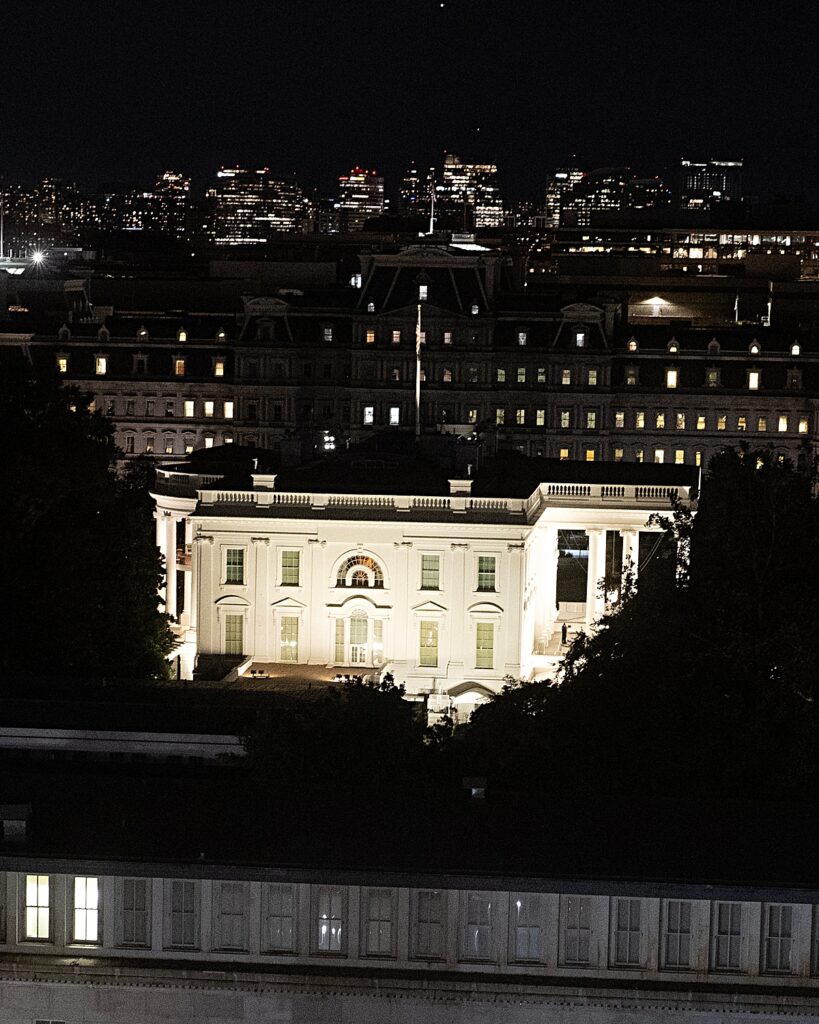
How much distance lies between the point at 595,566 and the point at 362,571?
35.3ft

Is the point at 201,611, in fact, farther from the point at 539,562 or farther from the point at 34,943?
the point at 34,943

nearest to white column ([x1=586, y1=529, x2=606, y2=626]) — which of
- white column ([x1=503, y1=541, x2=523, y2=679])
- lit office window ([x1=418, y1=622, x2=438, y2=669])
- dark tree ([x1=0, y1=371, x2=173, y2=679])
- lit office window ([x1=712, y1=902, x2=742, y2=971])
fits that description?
white column ([x1=503, y1=541, x2=523, y2=679])

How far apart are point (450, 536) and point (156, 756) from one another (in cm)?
2719

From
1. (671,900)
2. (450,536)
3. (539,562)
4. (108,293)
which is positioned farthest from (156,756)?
(108,293)

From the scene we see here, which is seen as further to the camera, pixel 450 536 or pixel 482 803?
pixel 450 536

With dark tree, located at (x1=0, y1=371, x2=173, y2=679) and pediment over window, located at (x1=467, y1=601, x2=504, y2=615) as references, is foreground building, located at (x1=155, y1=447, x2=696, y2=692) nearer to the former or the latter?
pediment over window, located at (x1=467, y1=601, x2=504, y2=615)

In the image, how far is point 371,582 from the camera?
85000 mm

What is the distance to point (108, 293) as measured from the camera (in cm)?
19475

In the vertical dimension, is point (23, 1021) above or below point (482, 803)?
below

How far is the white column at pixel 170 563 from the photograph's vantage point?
91750mm

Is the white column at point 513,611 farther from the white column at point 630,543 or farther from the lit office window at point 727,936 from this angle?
the lit office window at point 727,936

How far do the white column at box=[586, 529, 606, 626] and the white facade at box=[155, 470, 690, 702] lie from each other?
17.3 feet

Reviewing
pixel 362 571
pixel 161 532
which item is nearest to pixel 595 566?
pixel 362 571

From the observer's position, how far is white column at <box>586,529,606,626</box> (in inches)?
3578
